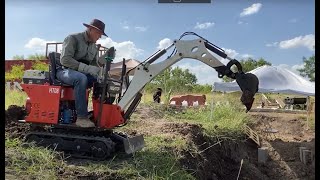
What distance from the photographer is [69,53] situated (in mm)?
4953

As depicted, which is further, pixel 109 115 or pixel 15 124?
pixel 15 124

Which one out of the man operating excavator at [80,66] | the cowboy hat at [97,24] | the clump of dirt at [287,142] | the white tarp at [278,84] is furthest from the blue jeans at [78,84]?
the white tarp at [278,84]

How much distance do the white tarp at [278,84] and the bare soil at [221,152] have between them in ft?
3.44

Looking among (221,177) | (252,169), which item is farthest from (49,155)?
(252,169)

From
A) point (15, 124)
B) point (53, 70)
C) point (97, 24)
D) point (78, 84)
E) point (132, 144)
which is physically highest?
point (97, 24)

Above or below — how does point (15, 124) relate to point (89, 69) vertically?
below

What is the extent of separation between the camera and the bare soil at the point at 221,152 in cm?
578

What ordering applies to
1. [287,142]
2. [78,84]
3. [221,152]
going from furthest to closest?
[287,142] → [221,152] → [78,84]

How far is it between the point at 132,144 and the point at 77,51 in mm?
1344

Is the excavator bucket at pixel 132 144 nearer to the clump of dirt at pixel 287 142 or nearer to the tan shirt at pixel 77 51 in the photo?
the tan shirt at pixel 77 51

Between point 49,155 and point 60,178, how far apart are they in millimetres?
594

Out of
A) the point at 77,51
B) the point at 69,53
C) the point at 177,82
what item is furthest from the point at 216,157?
the point at 177,82

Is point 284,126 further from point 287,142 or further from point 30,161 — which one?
point 30,161

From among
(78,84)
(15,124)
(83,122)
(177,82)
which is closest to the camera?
(78,84)
